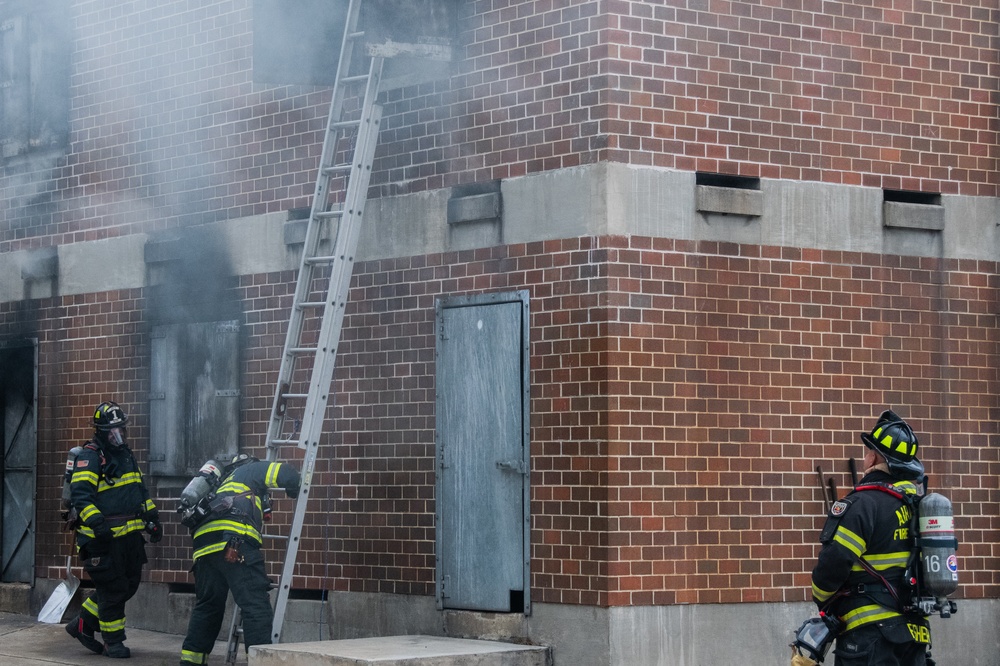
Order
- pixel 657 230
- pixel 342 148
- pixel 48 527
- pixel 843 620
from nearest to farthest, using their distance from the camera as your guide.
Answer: pixel 843 620
pixel 657 230
pixel 342 148
pixel 48 527

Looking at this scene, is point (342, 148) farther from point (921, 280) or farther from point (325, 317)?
point (921, 280)

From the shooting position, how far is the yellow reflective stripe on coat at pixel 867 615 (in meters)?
7.54

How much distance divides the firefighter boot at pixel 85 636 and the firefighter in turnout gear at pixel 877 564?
20.1 feet

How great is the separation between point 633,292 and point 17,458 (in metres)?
7.14

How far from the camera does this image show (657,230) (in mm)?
9922

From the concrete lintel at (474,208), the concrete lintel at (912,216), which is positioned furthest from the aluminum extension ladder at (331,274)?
the concrete lintel at (912,216)

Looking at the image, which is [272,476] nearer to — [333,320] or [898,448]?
[333,320]

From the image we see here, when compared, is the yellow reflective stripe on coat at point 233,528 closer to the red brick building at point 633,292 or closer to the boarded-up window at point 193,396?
the red brick building at point 633,292

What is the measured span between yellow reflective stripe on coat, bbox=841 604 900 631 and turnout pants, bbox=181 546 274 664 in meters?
4.03

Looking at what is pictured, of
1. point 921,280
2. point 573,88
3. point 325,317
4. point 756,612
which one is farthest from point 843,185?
point 325,317

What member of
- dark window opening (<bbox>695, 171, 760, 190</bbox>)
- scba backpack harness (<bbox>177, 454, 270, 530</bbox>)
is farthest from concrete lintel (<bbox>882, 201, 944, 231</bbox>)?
scba backpack harness (<bbox>177, 454, 270, 530</bbox>)

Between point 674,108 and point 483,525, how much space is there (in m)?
2.91

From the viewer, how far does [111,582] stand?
1159 centimetres

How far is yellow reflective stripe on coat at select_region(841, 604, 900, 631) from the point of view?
297 inches
